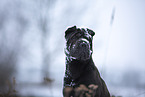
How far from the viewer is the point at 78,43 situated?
1.69m

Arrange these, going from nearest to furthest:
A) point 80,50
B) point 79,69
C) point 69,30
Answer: point 80,50 → point 79,69 → point 69,30

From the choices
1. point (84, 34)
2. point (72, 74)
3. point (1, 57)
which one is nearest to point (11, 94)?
point (72, 74)

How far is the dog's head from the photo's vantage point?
1680 millimetres

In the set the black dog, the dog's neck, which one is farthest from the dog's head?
the dog's neck

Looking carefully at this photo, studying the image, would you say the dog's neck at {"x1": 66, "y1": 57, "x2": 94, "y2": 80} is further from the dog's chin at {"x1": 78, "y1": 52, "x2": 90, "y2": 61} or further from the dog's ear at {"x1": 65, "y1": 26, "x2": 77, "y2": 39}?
the dog's ear at {"x1": 65, "y1": 26, "x2": 77, "y2": 39}

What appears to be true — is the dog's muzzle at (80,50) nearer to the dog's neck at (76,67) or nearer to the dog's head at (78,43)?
the dog's head at (78,43)

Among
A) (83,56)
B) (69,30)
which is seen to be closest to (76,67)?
(83,56)

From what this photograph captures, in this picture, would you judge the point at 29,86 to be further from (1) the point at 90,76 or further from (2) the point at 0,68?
(1) the point at 90,76

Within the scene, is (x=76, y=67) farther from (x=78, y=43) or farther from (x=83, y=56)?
(x=78, y=43)

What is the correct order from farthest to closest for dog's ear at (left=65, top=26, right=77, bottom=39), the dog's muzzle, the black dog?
dog's ear at (left=65, top=26, right=77, bottom=39), the black dog, the dog's muzzle

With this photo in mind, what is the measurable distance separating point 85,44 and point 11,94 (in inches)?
50.5

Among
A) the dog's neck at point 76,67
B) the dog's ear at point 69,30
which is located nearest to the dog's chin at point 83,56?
the dog's neck at point 76,67

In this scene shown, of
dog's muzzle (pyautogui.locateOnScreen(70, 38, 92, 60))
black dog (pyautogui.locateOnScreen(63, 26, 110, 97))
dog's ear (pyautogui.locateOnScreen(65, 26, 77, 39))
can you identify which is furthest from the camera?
dog's ear (pyautogui.locateOnScreen(65, 26, 77, 39))

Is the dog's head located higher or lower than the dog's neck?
higher
